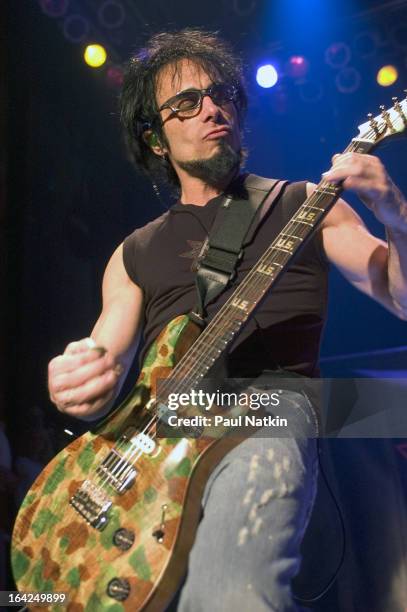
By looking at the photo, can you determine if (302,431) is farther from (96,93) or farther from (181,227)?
(96,93)

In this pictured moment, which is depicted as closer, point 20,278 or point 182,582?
point 182,582

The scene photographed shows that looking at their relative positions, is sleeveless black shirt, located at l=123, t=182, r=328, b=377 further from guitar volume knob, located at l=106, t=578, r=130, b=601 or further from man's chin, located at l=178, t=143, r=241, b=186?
guitar volume knob, located at l=106, t=578, r=130, b=601

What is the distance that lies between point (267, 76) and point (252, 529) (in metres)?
3.30

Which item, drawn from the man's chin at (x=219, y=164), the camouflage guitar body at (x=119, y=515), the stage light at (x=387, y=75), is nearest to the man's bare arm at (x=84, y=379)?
the camouflage guitar body at (x=119, y=515)

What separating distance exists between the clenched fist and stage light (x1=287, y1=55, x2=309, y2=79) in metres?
3.02

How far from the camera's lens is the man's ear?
8.88 feet

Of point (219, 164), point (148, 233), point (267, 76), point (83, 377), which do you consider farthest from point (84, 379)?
point (267, 76)

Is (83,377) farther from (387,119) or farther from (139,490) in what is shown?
(387,119)

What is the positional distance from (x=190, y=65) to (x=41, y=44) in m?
1.59

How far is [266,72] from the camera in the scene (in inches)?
153

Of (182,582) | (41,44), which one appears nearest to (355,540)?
(182,582)

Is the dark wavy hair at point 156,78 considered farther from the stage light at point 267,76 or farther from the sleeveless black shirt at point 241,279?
the stage light at point 267,76

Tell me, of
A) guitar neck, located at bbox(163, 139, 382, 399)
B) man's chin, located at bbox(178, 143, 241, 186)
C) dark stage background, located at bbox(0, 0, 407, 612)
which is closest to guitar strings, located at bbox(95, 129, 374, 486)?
guitar neck, located at bbox(163, 139, 382, 399)

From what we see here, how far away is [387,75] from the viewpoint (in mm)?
3797
